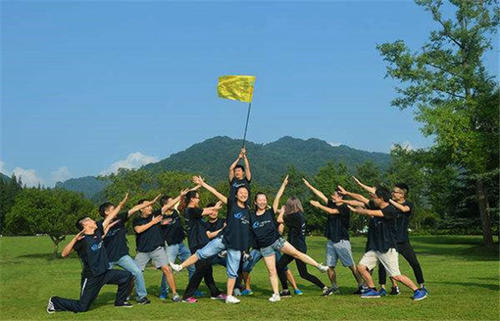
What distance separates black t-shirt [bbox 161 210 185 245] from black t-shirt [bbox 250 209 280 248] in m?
2.49

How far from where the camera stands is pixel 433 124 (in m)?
35.4

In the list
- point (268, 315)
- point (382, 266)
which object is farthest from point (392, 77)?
point (268, 315)

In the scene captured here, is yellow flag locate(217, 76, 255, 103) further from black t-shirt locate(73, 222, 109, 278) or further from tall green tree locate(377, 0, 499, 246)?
tall green tree locate(377, 0, 499, 246)

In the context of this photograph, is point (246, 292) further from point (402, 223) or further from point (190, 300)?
point (402, 223)

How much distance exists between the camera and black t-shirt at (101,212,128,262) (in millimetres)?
11531

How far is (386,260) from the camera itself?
11188mm

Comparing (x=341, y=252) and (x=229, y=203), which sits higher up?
(x=229, y=203)

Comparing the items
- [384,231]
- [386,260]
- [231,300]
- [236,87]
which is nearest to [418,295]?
[386,260]

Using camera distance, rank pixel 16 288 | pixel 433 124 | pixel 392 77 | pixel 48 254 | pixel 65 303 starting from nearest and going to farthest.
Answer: pixel 65 303 → pixel 16 288 → pixel 433 124 → pixel 392 77 → pixel 48 254

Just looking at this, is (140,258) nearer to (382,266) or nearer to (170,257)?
(170,257)

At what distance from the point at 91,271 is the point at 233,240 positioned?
2.96 meters

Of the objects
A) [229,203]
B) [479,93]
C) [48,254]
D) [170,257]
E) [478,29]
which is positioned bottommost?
[48,254]

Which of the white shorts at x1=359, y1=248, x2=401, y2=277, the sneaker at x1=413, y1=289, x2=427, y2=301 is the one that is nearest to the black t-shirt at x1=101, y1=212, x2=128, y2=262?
the white shorts at x1=359, y1=248, x2=401, y2=277

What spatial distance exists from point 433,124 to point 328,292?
26.3 meters
